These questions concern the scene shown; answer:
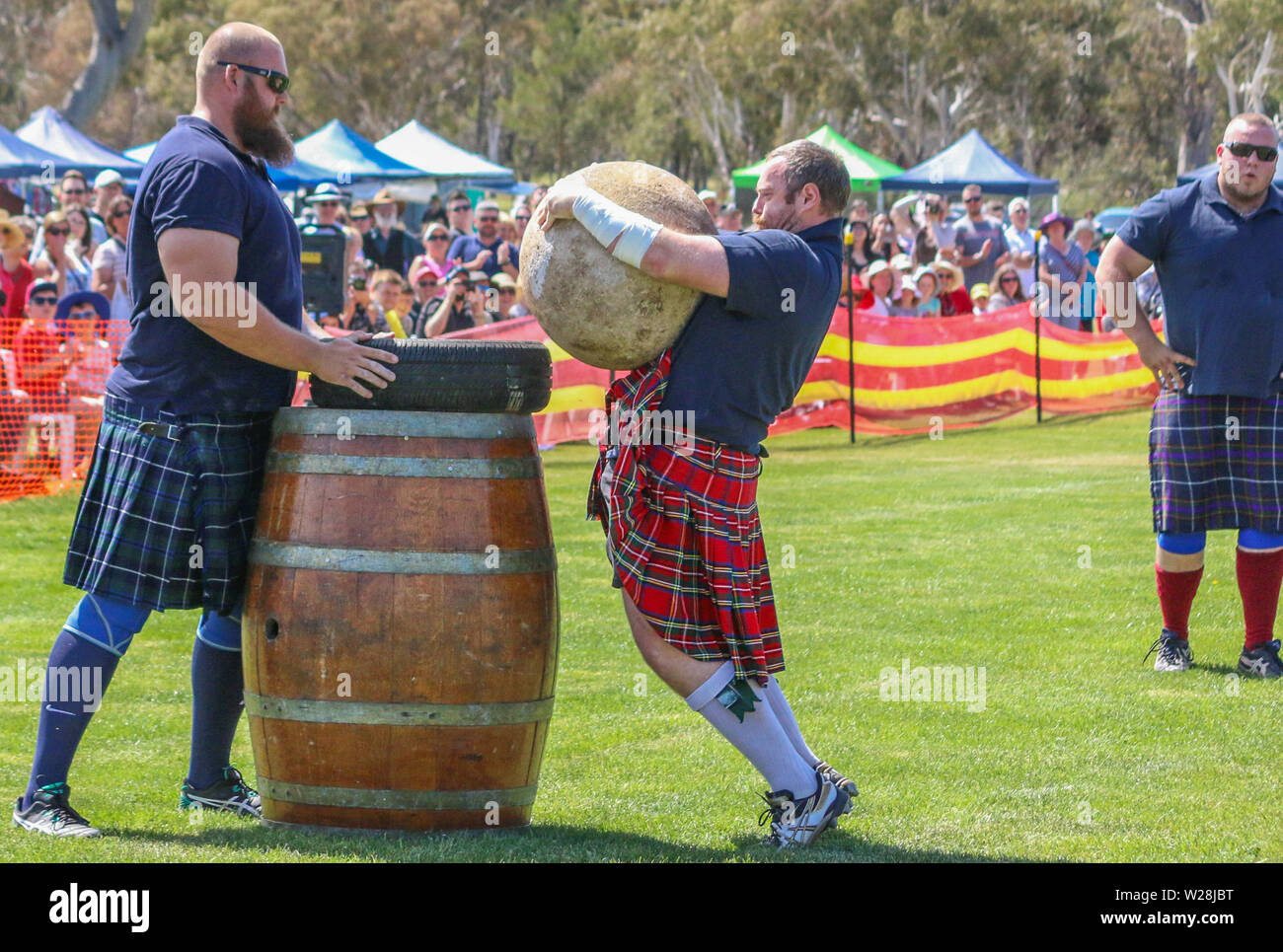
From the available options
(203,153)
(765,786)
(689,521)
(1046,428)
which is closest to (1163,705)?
(765,786)

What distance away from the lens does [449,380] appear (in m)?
4.11

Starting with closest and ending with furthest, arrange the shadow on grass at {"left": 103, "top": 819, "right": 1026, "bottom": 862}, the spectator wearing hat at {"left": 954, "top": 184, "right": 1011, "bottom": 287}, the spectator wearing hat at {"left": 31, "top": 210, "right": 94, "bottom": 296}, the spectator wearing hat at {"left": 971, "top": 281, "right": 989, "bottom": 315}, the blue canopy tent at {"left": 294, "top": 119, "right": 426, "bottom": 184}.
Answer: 1. the shadow on grass at {"left": 103, "top": 819, "right": 1026, "bottom": 862}
2. the spectator wearing hat at {"left": 31, "top": 210, "right": 94, "bottom": 296}
3. the spectator wearing hat at {"left": 971, "top": 281, "right": 989, "bottom": 315}
4. the spectator wearing hat at {"left": 954, "top": 184, "right": 1011, "bottom": 287}
5. the blue canopy tent at {"left": 294, "top": 119, "right": 426, "bottom": 184}

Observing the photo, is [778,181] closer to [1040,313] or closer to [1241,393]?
[1241,393]

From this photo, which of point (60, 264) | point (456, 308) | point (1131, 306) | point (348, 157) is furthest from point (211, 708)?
point (348, 157)

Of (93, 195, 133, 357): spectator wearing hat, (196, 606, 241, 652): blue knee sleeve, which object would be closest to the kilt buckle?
(196, 606, 241, 652): blue knee sleeve

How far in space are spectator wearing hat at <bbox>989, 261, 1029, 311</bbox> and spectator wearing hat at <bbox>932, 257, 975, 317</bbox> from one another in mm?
410

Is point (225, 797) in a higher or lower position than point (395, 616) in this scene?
lower

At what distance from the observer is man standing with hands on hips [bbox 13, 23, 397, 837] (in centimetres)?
417

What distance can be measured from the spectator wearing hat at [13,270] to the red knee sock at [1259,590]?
7980 millimetres

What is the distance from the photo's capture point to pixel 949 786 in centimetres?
480

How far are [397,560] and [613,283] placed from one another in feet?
2.59

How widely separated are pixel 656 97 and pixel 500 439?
5510 cm

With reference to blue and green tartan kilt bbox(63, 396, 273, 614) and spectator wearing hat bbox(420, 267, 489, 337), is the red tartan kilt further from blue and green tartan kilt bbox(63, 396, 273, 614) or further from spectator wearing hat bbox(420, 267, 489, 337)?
spectator wearing hat bbox(420, 267, 489, 337)

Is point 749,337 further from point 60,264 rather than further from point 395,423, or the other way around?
point 60,264
